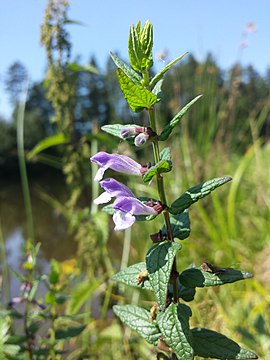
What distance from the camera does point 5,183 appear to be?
15.9 metres

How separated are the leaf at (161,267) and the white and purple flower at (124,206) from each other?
2.3 inches

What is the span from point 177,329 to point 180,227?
0.17 meters

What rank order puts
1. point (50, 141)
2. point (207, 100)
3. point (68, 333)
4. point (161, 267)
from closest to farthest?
point (161, 267) < point (68, 333) < point (50, 141) < point (207, 100)

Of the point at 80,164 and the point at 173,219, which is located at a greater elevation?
the point at 80,164

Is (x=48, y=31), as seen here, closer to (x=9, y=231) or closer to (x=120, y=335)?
(x=120, y=335)

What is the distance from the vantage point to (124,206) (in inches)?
24.5

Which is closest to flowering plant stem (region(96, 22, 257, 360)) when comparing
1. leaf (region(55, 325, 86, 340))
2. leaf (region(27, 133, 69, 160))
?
leaf (region(55, 325, 86, 340))

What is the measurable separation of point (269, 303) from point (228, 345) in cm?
109

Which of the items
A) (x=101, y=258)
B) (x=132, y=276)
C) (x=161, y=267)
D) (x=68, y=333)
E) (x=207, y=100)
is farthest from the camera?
(x=207, y=100)

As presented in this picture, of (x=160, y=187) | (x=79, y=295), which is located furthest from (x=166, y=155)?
(x=79, y=295)

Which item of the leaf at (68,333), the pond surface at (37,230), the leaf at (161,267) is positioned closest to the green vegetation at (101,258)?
the leaf at (68,333)

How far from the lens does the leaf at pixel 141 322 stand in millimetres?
709

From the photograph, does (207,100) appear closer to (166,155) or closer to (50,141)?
(50,141)

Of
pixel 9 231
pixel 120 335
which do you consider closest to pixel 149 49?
pixel 120 335
